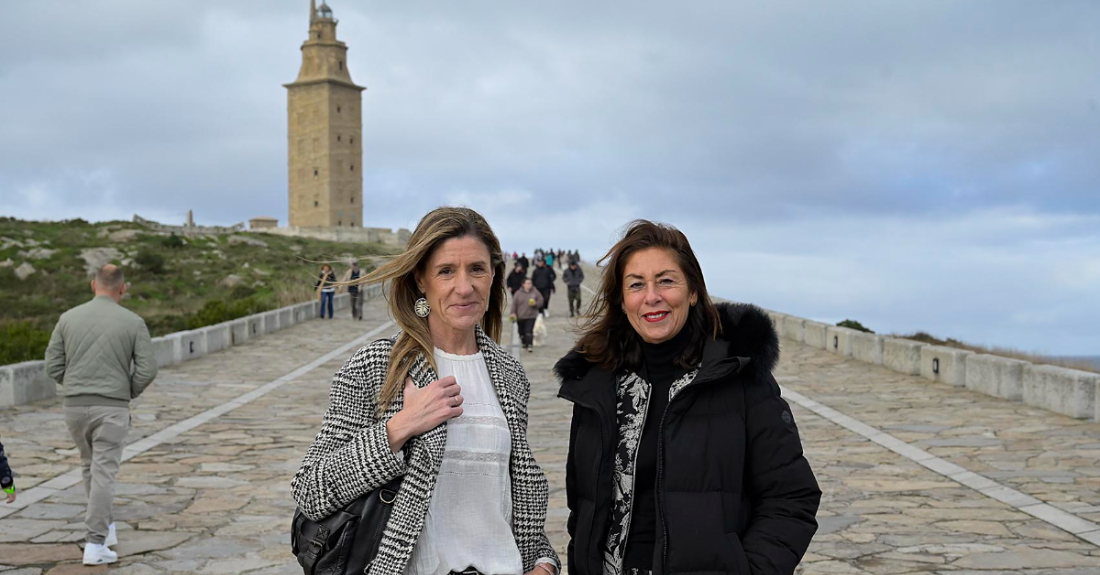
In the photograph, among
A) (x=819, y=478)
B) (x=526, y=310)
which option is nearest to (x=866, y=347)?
(x=526, y=310)

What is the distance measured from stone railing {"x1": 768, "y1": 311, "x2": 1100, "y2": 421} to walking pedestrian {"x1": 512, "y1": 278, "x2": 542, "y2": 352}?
A: 19.2ft

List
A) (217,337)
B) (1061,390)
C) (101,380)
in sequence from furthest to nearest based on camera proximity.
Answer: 1. (217,337)
2. (1061,390)
3. (101,380)

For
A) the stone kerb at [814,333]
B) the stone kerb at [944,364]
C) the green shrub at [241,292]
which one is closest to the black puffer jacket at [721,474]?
the stone kerb at [944,364]

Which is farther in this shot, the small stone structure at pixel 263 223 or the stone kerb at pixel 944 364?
the small stone structure at pixel 263 223

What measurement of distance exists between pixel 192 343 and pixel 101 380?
13.8 metres

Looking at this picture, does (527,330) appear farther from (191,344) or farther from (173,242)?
(173,242)

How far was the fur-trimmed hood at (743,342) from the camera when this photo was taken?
2885 mm

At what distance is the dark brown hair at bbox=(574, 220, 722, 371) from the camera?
3004mm

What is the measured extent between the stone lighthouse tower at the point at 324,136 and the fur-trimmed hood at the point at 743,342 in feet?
304

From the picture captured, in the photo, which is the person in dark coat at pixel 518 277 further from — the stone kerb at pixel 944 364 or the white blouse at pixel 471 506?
the white blouse at pixel 471 506

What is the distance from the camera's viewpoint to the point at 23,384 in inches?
509

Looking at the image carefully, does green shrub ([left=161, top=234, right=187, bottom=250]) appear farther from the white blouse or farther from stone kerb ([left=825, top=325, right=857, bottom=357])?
the white blouse

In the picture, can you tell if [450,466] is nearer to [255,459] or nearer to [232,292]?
[255,459]

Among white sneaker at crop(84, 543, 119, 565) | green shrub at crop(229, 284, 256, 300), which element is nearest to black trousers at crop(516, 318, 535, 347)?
white sneaker at crop(84, 543, 119, 565)
